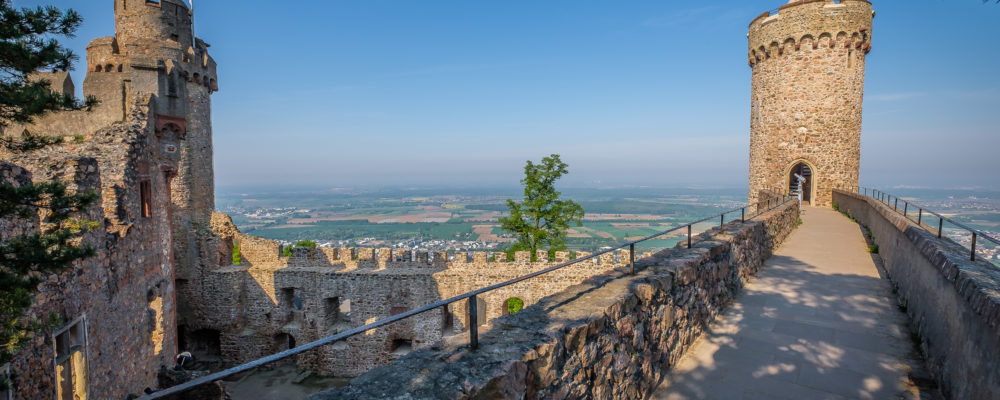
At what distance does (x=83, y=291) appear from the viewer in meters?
6.19

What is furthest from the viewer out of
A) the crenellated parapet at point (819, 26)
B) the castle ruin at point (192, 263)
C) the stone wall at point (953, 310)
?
the crenellated parapet at point (819, 26)

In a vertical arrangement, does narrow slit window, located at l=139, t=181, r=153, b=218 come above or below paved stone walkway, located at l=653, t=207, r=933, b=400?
above

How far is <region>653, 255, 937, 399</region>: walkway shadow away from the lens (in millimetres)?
4047

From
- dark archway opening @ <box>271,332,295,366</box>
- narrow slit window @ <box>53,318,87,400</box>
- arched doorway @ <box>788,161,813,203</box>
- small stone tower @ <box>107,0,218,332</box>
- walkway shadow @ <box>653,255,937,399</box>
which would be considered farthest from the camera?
arched doorway @ <box>788,161,813,203</box>

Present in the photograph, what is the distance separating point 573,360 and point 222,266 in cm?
1840


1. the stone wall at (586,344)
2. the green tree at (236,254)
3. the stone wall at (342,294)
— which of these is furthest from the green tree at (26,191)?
the green tree at (236,254)

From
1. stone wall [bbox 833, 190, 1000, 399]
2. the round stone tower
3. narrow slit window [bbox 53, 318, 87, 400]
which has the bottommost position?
narrow slit window [bbox 53, 318, 87, 400]

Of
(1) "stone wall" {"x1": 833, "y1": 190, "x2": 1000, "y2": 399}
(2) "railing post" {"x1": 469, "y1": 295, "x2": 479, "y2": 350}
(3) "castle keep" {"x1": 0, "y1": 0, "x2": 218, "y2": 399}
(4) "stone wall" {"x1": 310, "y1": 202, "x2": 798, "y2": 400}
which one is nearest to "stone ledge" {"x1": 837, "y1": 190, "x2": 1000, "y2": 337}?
(1) "stone wall" {"x1": 833, "y1": 190, "x2": 1000, "y2": 399}

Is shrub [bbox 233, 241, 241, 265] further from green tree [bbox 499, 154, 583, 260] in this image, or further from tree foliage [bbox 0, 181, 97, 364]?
tree foliage [bbox 0, 181, 97, 364]

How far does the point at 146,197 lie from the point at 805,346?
1147 cm

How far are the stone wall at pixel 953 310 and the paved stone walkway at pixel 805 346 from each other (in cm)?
28

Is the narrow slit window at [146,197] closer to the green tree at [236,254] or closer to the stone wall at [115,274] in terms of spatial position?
the stone wall at [115,274]

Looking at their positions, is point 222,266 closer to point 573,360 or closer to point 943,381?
point 573,360

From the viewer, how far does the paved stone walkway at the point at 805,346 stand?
407 cm
